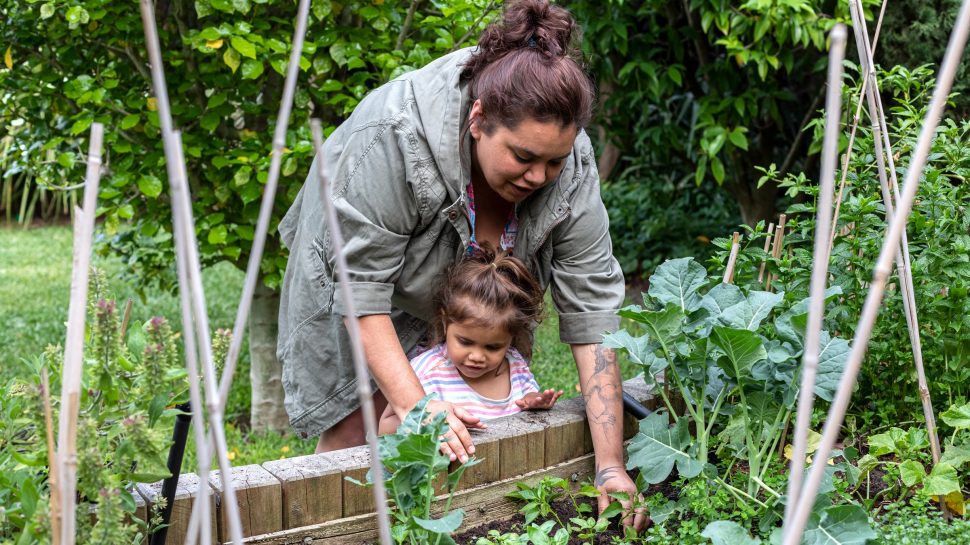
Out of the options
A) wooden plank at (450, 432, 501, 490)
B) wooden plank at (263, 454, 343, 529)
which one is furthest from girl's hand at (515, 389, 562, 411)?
wooden plank at (263, 454, 343, 529)

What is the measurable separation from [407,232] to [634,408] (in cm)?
74

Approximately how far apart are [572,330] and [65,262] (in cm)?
742

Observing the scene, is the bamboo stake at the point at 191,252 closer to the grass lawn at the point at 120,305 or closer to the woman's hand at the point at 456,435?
the grass lawn at the point at 120,305

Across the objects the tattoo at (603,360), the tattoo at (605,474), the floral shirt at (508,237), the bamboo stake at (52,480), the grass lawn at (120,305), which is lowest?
the grass lawn at (120,305)

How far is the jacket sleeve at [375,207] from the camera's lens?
94.9 inches

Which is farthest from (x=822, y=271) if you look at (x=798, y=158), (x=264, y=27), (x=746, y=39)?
(x=798, y=158)

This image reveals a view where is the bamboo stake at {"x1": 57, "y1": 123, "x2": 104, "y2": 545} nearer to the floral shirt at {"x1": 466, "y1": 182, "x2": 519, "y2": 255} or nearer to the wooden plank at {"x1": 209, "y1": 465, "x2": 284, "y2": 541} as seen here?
the wooden plank at {"x1": 209, "y1": 465, "x2": 284, "y2": 541}

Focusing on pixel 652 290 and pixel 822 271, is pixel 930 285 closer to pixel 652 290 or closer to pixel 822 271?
pixel 652 290

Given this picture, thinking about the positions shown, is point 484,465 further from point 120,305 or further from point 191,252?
point 120,305

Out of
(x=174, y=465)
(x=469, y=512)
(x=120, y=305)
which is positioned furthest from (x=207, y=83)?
(x=174, y=465)

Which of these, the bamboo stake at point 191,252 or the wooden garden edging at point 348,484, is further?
the wooden garden edging at point 348,484

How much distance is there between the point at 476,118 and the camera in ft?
7.82

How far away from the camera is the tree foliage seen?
11.3 ft

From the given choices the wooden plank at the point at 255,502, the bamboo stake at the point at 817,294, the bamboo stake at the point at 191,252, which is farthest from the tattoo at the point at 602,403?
the bamboo stake at the point at 191,252
